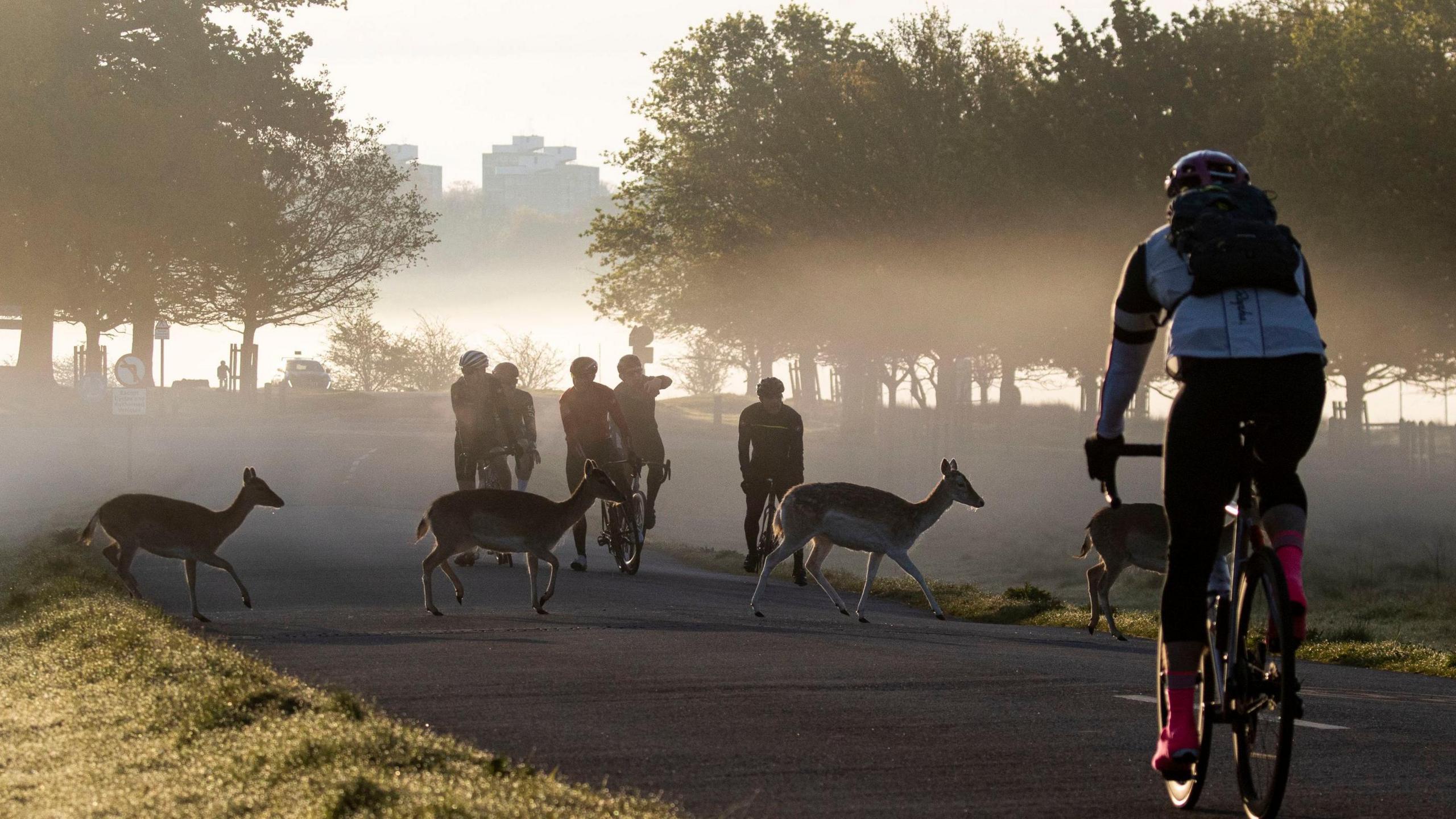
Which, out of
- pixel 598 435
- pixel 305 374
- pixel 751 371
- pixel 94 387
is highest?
pixel 751 371

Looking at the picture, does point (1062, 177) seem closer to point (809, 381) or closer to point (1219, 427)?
point (1219, 427)

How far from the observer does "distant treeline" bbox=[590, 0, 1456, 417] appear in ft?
113

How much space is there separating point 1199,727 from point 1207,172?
169 centimetres

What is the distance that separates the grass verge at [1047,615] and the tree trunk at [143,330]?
4088cm

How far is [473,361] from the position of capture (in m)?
16.6

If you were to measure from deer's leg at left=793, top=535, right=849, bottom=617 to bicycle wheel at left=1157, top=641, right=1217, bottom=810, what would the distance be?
8.78m

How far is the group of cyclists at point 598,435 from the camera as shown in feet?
55.3

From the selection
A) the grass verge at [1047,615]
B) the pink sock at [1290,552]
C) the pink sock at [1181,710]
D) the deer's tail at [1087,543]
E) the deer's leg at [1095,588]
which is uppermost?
the pink sock at [1290,552]

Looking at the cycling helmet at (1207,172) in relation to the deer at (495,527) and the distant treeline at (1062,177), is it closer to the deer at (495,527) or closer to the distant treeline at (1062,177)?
the deer at (495,527)

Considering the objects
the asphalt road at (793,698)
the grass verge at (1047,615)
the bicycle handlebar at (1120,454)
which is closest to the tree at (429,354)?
the grass verge at (1047,615)

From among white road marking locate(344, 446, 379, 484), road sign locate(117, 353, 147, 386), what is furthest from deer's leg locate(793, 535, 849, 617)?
road sign locate(117, 353, 147, 386)

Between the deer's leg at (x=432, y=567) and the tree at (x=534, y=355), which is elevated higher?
the tree at (x=534, y=355)

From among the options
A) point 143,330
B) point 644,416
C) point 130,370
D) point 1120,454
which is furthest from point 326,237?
point 1120,454

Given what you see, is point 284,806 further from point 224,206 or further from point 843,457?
point 224,206
